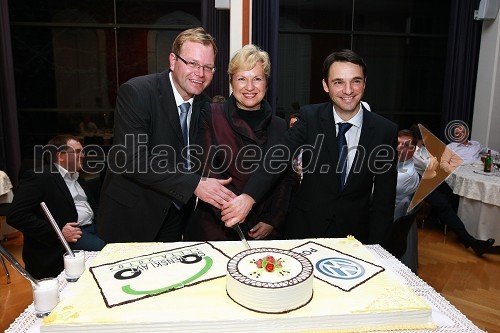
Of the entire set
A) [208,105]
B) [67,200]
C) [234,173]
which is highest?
[208,105]

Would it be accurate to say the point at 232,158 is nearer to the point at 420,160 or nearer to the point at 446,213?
the point at 420,160

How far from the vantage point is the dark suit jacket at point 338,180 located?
72.7 inches

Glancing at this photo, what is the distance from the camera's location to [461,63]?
6176mm

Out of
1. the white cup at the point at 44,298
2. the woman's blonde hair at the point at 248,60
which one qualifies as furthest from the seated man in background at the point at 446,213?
the white cup at the point at 44,298

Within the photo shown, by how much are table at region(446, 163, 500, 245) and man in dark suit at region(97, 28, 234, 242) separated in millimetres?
3321

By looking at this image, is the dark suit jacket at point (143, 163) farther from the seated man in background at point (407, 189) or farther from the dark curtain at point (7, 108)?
the dark curtain at point (7, 108)

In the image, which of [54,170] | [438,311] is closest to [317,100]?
[54,170]

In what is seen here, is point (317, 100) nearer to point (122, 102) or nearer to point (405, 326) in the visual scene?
point (122, 102)

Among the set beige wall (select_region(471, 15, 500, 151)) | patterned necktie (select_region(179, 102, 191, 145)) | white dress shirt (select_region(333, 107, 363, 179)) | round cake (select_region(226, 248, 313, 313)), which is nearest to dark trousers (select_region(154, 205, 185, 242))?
patterned necktie (select_region(179, 102, 191, 145))

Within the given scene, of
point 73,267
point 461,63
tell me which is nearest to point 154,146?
point 73,267

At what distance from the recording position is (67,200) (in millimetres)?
2609

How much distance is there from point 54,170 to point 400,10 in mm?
6672

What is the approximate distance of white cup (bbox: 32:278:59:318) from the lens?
1010mm

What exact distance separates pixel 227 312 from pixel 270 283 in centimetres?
12
